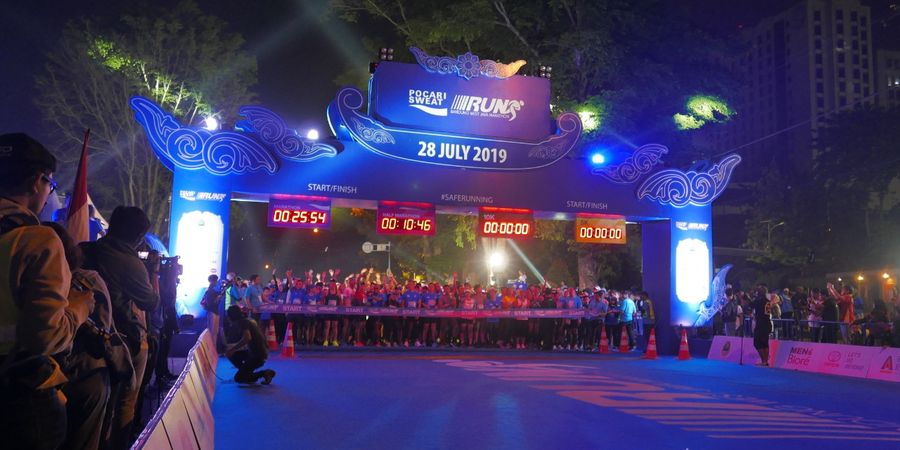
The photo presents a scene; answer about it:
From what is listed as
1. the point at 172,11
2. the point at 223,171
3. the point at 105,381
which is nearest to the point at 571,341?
the point at 223,171

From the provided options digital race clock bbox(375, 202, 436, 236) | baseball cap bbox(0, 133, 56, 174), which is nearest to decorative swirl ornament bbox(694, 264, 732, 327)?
digital race clock bbox(375, 202, 436, 236)

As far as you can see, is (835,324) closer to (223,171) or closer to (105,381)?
(223,171)

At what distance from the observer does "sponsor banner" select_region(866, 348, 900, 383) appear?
17328 mm

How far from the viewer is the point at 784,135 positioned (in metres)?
137

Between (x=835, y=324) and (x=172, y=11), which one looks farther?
(x=172, y=11)

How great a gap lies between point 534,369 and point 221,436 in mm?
9883

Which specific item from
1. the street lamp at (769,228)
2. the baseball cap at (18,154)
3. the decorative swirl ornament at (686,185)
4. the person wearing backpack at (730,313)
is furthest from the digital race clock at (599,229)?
the street lamp at (769,228)

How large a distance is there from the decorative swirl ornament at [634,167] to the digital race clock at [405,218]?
17.4 feet

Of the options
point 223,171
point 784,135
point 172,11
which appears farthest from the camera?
point 784,135

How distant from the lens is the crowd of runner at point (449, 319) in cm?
2281

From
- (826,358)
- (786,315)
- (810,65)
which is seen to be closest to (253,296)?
(826,358)

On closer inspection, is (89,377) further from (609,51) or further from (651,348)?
(609,51)

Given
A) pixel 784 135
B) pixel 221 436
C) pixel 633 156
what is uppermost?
pixel 784 135

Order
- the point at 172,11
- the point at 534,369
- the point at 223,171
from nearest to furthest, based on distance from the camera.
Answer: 1. the point at 534,369
2. the point at 223,171
3. the point at 172,11
